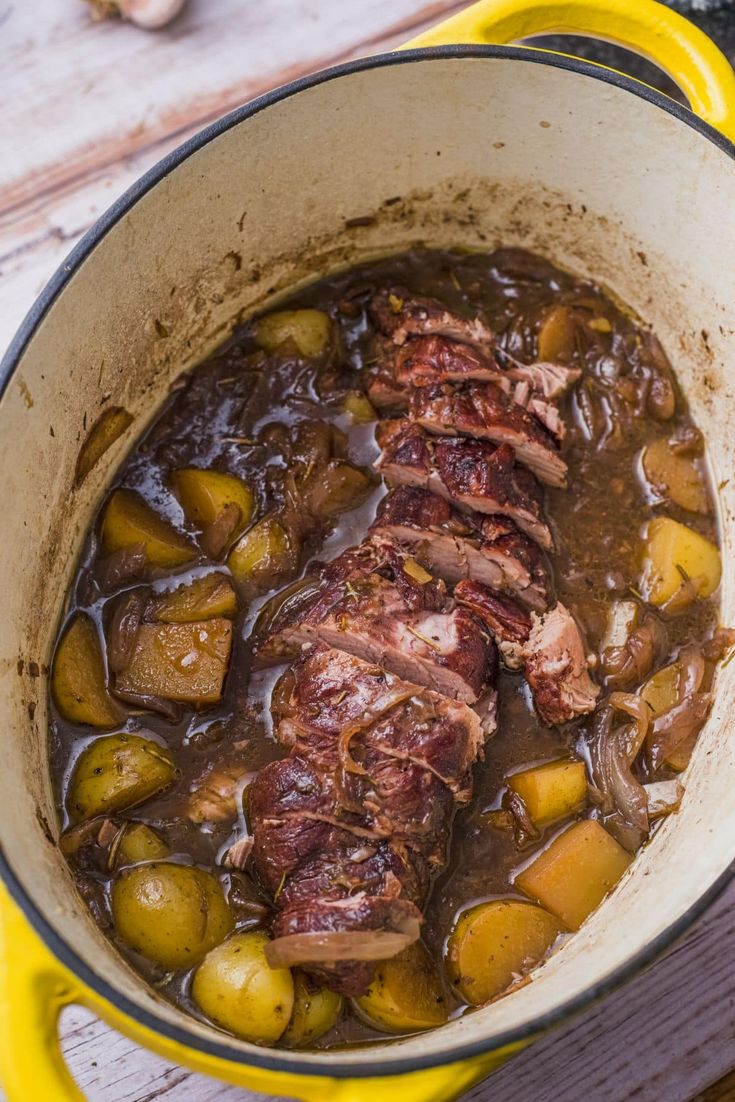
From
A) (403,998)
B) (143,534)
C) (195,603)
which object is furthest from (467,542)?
(403,998)

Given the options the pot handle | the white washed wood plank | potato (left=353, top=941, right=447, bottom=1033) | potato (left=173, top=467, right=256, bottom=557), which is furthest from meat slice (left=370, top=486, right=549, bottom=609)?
the white washed wood plank

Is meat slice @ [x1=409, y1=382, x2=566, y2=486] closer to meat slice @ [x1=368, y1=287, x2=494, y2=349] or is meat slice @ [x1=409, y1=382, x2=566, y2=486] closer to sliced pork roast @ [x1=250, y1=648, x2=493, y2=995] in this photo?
meat slice @ [x1=368, y1=287, x2=494, y2=349]

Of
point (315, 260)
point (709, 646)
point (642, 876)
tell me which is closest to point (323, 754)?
point (642, 876)

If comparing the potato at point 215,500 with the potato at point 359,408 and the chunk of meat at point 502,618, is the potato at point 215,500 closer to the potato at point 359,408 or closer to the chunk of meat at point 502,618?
the potato at point 359,408

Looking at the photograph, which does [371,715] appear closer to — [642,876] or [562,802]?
[562,802]

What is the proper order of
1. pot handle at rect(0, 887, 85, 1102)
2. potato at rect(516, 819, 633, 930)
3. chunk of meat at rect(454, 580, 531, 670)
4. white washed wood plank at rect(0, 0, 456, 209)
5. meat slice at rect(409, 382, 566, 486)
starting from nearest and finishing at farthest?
pot handle at rect(0, 887, 85, 1102)
potato at rect(516, 819, 633, 930)
chunk of meat at rect(454, 580, 531, 670)
meat slice at rect(409, 382, 566, 486)
white washed wood plank at rect(0, 0, 456, 209)

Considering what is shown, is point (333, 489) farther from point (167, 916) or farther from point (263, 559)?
point (167, 916)
